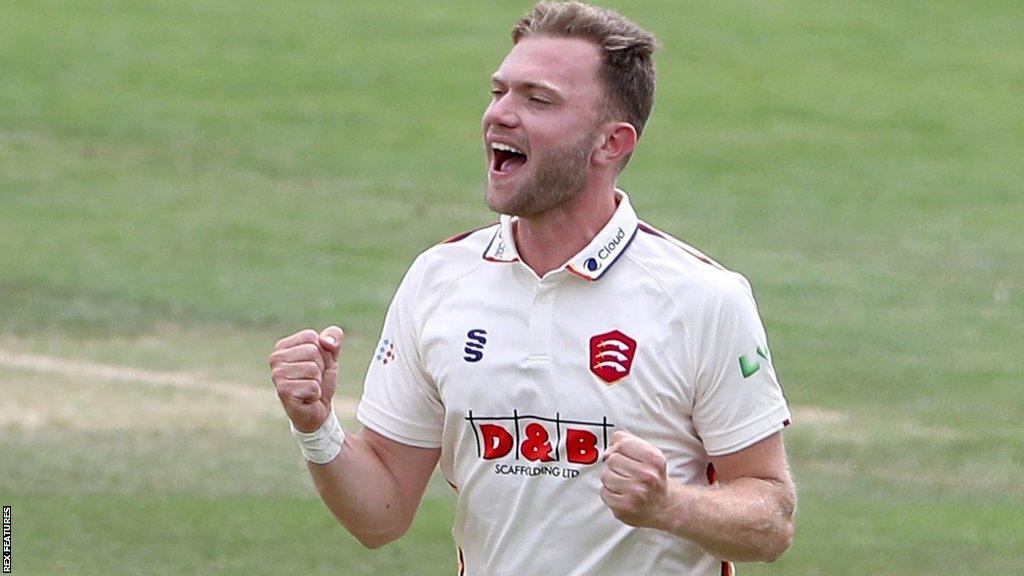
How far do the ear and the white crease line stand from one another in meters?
8.15

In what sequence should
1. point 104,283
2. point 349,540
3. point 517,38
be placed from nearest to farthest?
point 517,38
point 349,540
point 104,283

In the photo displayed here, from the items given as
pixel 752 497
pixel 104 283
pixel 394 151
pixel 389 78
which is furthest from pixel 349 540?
pixel 389 78

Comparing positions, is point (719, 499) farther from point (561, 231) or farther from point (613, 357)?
point (561, 231)

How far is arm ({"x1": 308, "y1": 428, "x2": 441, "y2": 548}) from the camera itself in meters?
5.36

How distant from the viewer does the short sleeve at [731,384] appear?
16.7ft

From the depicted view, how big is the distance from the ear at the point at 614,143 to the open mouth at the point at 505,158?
0.65ft

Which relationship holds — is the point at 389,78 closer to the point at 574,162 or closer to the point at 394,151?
the point at 394,151

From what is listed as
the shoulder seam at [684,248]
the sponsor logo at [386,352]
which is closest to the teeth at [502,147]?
the shoulder seam at [684,248]

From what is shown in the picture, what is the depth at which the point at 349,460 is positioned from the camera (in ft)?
17.6

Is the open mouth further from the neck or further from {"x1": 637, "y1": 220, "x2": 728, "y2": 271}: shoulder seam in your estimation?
{"x1": 637, "y1": 220, "x2": 728, "y2": 271}: shoulder seam

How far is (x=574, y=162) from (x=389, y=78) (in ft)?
67.0

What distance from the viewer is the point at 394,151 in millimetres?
22891

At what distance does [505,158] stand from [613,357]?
573 millimetres

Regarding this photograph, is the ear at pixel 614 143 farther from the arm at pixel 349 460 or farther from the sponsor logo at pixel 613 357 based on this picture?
the arm at pixel 349 460
